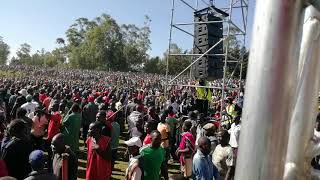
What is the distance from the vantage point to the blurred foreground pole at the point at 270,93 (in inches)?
29.7

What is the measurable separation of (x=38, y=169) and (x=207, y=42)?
7544mm

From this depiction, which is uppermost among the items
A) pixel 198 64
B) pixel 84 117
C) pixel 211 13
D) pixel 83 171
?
pixel 211 13

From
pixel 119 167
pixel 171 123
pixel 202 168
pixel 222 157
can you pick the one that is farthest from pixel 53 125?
pixel 202 168

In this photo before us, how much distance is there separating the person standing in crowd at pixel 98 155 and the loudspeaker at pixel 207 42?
5.71m

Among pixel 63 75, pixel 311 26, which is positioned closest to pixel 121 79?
pixel 63 75

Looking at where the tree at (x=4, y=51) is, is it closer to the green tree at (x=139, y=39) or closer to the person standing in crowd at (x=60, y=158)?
the green tree at (x=139, y=39)

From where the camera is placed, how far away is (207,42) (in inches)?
420

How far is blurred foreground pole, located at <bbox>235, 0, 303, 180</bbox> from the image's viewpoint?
2.48 feet

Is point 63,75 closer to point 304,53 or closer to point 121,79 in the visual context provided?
point 121,79

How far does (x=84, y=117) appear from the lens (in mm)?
10938

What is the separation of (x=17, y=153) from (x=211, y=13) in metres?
7.34

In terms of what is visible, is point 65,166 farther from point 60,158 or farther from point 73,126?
point 73,126

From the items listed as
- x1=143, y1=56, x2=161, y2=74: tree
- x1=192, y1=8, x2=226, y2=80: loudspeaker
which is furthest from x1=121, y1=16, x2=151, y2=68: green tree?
x1=192, y1=8, x2=226, y2=80: loudspeaker

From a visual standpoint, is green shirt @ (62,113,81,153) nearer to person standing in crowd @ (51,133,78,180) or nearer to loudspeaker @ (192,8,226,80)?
person standing in crowd @ (51,133,78,180)
